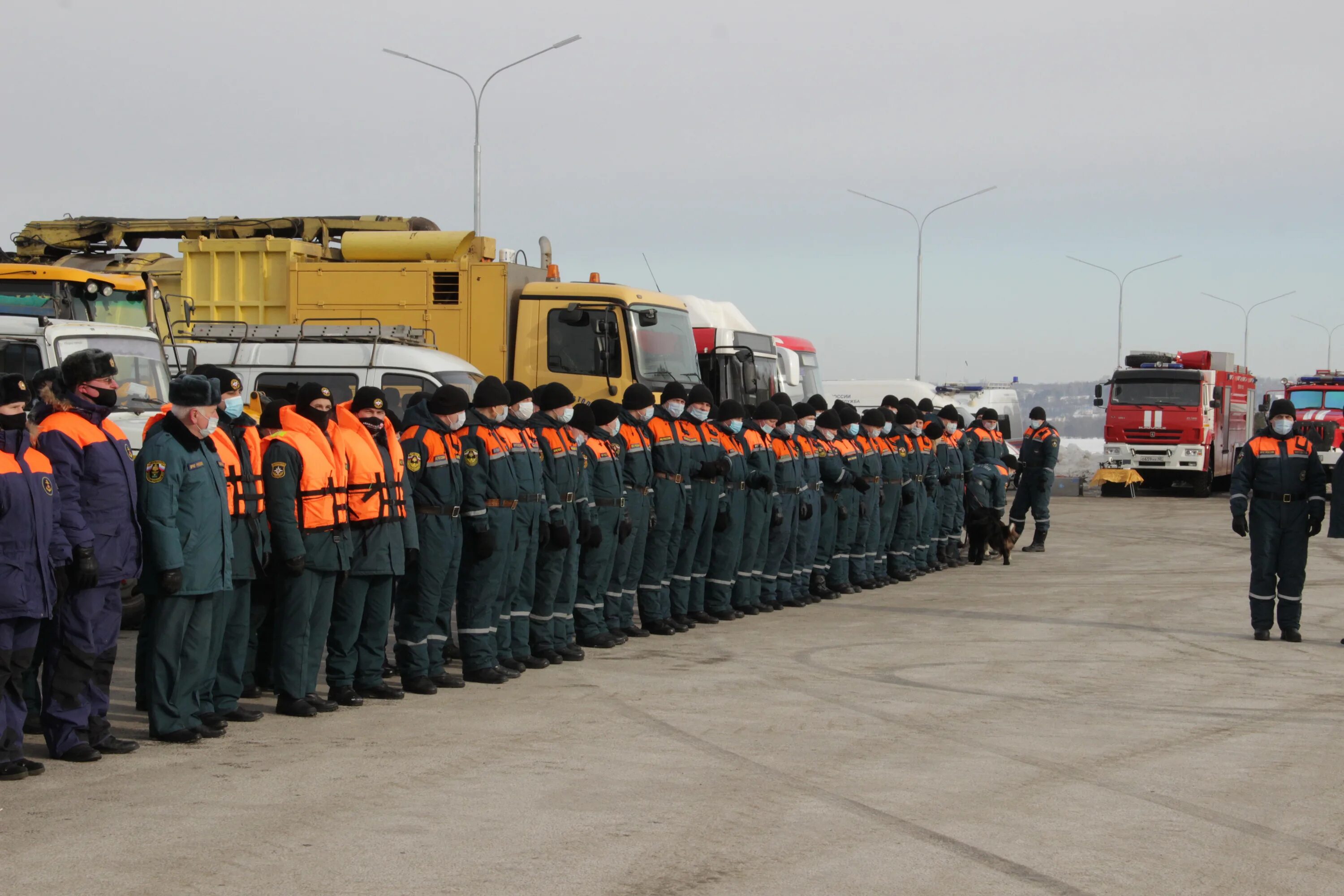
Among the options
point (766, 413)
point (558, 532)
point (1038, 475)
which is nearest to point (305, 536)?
point (558, 532)

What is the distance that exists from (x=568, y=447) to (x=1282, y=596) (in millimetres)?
6232

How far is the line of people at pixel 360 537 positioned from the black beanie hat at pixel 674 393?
0.03m

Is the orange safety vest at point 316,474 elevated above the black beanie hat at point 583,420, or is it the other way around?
the black beanie hat at point 583,420

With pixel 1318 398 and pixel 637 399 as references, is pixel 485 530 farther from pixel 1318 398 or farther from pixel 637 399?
pixel 1318 398

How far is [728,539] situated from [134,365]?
545cm

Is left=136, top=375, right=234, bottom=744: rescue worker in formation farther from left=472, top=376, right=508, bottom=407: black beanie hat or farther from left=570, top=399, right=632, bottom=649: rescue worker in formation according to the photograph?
left=570, top=399, right=632, bottom=649: rescue worker in formation

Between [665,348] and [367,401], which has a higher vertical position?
[665,348]

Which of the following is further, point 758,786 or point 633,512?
point 633,512

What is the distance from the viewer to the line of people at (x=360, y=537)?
7.74 metres

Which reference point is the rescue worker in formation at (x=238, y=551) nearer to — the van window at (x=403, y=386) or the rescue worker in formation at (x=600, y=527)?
the rescue worker in formation at (x=600, y=527)

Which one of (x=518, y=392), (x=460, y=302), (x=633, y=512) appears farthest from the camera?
(x=460, y=302)

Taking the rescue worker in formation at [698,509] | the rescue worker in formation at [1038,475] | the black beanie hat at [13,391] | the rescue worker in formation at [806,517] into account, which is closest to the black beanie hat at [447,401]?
the black beanie hat at [13,391]

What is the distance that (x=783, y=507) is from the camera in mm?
15039

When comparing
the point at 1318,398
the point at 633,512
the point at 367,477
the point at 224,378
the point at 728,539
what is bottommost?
the point at 728,539
